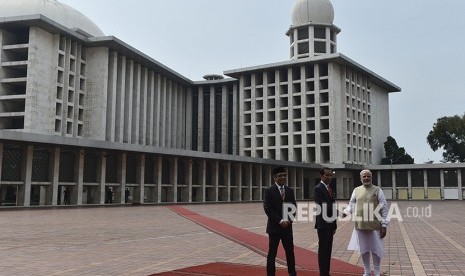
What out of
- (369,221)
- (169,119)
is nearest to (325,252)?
(369,221)

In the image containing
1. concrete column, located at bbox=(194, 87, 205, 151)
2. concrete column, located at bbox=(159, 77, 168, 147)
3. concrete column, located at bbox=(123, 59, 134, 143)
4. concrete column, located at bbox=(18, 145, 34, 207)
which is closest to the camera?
concrete column, located at bbox=(18, 145, 34, 207)

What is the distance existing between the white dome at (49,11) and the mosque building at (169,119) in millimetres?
182

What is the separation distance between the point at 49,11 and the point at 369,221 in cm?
6045

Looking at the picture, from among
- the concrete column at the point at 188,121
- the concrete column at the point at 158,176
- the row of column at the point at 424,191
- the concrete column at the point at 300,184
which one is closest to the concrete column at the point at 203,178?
the concrete column at the point at 158,176

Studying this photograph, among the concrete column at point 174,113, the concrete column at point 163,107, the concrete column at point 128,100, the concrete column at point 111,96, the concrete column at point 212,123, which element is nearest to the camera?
the concrete column at point 111,96

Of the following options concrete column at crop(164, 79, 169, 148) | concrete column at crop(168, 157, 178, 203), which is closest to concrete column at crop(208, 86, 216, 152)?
concrete column at crop(164, 79, 169, 148)

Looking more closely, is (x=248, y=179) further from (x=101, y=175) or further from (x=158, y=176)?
(x=101, y=175)

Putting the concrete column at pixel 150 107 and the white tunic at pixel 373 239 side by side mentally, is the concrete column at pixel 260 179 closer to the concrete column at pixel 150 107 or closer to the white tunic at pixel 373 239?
the concrete column at pixel 150 107

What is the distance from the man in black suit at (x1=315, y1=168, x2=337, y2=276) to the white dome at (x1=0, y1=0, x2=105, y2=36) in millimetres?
53788

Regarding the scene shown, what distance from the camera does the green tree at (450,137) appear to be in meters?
76.4

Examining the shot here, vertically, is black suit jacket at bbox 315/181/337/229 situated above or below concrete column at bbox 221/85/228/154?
below

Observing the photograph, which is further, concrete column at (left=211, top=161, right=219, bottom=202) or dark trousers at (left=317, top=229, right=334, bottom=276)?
concrete column at (left=211, top=161, right=219, bottom=202)

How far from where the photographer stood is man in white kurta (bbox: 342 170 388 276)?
22.3 feet

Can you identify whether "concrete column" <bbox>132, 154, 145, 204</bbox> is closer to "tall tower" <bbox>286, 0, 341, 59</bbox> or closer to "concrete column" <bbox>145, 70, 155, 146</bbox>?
"concrete column" <bbox>145, 70, 155, 146</bbox>
